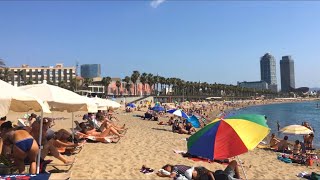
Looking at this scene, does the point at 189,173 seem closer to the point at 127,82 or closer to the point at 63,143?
the point at 63,143

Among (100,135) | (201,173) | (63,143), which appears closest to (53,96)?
(63,143)

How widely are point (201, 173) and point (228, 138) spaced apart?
206cm

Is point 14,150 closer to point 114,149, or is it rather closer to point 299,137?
point 114,149

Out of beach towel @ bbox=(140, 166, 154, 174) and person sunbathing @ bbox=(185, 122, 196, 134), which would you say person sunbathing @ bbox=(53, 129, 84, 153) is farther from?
person sunbathing @ bbox=(185, 122, 196, 134)

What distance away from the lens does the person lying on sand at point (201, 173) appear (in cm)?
675

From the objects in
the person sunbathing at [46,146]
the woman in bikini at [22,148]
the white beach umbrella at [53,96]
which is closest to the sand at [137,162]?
the person sunbathing at [46,146]

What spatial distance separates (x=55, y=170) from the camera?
7555 millimetres

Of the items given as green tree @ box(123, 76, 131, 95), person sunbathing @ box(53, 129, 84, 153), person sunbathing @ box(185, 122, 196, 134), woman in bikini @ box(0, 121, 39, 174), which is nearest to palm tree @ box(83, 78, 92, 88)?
green tree @ box(123, 76, 131, 95)

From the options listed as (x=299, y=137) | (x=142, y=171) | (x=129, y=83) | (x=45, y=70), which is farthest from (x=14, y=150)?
(x=45, y=70)

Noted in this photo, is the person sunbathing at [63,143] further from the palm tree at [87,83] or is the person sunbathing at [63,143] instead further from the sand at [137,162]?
the palm tree at [87,83]

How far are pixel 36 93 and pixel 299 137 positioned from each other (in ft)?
70.9

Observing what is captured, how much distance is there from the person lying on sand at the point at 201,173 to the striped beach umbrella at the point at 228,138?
4.81ft

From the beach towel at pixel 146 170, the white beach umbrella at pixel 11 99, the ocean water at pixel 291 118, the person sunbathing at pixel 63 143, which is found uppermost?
the white beach umbrella at pixel 11 99

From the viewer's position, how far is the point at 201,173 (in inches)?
279
